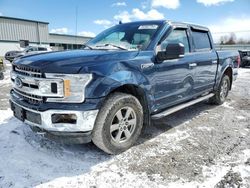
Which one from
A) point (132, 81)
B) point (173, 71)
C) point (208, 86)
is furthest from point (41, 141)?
point (208, 86)

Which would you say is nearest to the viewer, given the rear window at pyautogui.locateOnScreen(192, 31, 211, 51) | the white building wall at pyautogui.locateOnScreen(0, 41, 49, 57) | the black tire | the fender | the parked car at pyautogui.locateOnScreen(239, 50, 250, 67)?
the fender

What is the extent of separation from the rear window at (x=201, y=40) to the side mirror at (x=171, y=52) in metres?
1.37

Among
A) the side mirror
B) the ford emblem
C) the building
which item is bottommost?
the ford emblem

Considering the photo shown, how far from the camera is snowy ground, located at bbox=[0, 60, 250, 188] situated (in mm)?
2811

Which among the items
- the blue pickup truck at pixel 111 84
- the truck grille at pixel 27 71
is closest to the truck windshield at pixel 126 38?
the blue pickup truck at pixel 111 84

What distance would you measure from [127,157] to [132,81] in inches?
40.9

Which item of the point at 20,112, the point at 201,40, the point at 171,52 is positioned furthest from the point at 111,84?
the point at 201,40

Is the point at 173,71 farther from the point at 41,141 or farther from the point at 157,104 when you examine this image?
the point at 41,141

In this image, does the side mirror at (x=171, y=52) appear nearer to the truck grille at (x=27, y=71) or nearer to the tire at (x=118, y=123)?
the tire at (x=118, y=123)

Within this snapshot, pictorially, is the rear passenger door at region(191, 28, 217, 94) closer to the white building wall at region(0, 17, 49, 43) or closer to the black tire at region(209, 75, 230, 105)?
the black tire at region(209, 75, 230, 105)

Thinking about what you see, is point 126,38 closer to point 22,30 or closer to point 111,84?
point 111,84

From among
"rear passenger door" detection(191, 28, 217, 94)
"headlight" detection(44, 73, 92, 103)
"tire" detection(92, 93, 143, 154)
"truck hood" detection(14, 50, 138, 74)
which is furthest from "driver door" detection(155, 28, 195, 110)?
"headlight" detection(44, 73, 92, 103)

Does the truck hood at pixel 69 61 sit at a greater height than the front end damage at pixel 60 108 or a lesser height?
greater

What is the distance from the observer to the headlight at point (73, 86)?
2.83 meters
